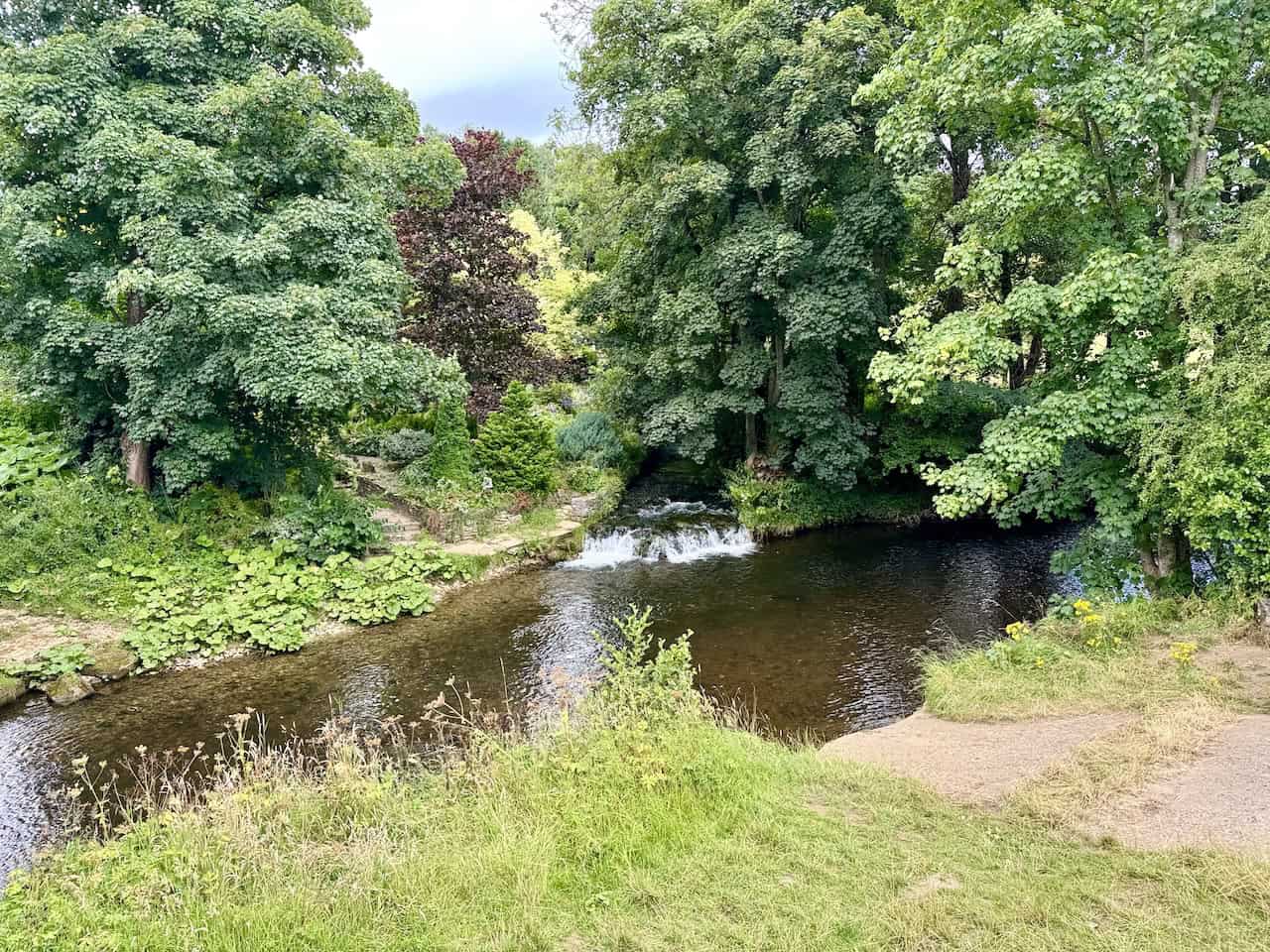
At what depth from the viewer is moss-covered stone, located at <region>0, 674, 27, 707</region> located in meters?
8.07

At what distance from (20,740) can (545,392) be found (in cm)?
1617

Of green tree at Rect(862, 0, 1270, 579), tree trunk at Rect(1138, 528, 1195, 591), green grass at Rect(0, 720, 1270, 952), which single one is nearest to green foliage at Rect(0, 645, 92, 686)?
green grass at Rect(0, 720, 1270, 952)

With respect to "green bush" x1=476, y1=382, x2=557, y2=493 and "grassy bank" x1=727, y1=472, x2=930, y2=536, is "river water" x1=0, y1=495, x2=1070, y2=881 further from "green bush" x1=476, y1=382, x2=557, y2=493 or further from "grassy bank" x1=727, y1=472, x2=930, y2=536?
"green bush" x1=476, y1=382, x2=557, y2=493

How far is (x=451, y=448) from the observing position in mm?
15023

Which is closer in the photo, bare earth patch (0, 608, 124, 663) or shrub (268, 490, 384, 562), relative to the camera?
bare earth patch (0, 608, 124, 663)

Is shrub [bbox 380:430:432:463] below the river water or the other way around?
the other way around

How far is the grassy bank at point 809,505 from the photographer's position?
15.3 meters

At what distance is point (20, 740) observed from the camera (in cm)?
741

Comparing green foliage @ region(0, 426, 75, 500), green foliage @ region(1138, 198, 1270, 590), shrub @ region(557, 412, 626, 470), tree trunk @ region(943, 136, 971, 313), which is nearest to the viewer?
green foliage @ region(1138, 198, 1270, 590)

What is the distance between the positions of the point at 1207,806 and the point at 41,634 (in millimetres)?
11626

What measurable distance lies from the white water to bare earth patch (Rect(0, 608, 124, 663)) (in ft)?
22.5

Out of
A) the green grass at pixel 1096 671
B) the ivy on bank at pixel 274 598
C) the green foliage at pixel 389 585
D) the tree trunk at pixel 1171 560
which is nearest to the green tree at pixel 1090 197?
the tree trunk at pixel 1171 560

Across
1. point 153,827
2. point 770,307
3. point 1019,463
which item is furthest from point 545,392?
point 153,827

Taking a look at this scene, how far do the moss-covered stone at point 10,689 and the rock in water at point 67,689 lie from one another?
0.67 ft
